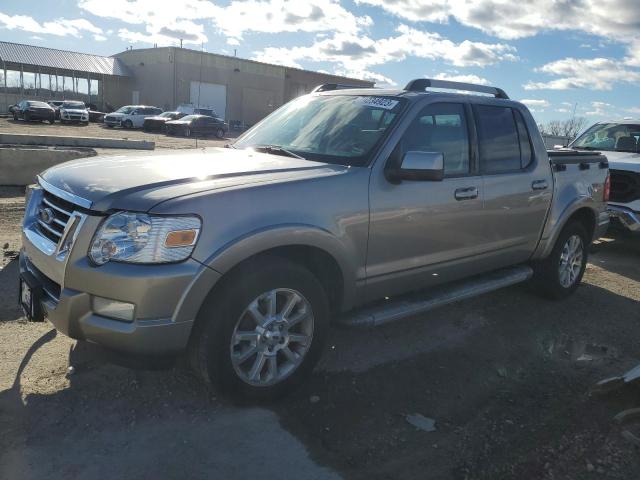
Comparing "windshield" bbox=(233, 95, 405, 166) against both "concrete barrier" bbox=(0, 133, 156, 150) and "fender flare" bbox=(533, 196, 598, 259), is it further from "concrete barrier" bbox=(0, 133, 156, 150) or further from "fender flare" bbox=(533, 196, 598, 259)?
"concrete barrier" bbox=(0, 133, 156, 150)

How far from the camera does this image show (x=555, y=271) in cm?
545

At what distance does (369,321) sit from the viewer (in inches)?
140

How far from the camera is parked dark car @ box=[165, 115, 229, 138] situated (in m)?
33.3

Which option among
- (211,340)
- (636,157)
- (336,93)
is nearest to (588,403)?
(211,340)

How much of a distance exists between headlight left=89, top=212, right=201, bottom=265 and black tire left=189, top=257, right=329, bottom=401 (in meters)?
0.35

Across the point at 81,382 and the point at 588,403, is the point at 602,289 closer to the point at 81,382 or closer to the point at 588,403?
the point at 588,403

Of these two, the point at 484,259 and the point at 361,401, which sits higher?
the point at 484,259

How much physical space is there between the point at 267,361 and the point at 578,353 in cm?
269

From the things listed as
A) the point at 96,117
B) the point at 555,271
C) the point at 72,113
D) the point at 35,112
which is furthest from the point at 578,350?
the point at 96,117

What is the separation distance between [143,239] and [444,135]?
2437mm

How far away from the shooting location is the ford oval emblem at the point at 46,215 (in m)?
3.17

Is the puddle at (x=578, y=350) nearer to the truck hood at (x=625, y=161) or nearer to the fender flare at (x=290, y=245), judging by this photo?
the fender flare at (x=290, y=245)

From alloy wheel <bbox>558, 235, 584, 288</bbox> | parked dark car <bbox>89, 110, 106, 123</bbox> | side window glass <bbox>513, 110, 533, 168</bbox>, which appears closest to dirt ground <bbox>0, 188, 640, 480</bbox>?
alloy wheel <bbox>558, 235, 584, 288</bbox>

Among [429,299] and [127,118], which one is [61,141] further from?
[127,118]
